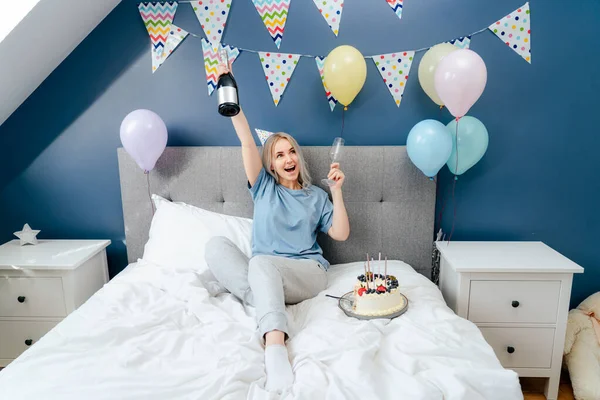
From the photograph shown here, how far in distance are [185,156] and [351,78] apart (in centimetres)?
92

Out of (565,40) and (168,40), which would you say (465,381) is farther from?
(168,40)

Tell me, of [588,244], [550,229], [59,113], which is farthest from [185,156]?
[588,244]

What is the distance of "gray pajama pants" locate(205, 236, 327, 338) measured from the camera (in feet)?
5.01

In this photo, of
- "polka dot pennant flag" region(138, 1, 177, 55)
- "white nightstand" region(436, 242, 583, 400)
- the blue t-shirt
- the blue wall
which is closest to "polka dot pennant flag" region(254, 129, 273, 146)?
the blue wall

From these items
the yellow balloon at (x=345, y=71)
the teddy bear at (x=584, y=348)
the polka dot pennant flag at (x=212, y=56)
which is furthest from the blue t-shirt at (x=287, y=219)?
the teddy bear at (x=584, y=348)

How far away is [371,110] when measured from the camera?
224cm

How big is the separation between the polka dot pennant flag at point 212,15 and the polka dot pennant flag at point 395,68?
31.4 inches

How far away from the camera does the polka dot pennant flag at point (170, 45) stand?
2223mm

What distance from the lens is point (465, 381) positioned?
1.19 m

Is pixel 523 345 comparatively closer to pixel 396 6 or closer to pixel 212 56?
pixel 396 6

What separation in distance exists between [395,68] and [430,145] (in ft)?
1.76

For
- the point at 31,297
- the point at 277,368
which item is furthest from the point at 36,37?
the point at 277,368

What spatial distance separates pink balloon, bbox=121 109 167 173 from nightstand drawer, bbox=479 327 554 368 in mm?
1746

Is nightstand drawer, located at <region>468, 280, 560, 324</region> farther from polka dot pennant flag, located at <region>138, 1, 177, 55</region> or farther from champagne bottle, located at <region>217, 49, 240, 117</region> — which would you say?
polka dot pennant flag, located at <region>138, 1, 177, 55</region>
